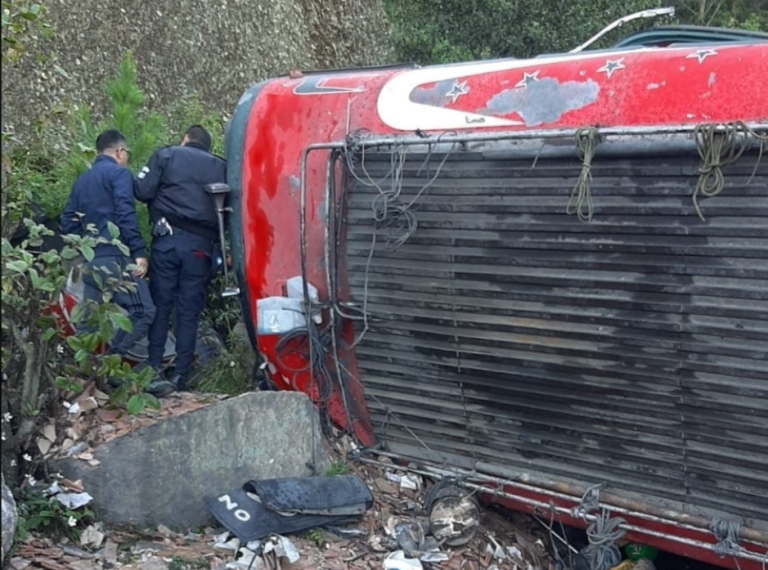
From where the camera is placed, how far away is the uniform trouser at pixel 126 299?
4746 millimetres

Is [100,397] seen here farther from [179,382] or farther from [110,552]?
[179,382]

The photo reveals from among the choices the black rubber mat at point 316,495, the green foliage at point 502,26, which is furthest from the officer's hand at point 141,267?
the green foliage at point 502,26

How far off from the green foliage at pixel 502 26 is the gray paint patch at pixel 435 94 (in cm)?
605

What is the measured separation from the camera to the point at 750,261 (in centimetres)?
337

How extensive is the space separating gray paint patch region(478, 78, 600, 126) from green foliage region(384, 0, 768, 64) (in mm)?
6321


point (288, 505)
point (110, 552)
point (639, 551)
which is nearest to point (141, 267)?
point (288, 505)

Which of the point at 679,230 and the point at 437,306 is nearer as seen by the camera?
the point at 679,230

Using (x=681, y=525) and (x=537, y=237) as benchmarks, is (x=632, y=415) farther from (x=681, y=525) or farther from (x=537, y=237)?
(x=537, y=237)

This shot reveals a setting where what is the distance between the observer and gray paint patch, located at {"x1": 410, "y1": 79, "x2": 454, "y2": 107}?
423 centimetres

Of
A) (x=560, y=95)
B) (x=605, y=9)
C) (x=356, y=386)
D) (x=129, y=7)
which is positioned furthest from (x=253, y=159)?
(x=605, y=9)

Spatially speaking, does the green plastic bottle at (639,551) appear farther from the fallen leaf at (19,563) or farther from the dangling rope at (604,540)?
the fallen leaf at (19,563)

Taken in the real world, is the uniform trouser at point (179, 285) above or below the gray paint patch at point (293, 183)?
below

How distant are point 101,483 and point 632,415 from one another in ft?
7.00

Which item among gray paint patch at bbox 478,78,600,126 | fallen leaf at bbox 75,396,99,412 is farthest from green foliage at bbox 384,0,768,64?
fallen leaf at bbox 75,396,99,412
